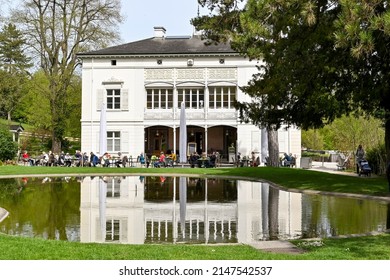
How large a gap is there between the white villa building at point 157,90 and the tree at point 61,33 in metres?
5.22

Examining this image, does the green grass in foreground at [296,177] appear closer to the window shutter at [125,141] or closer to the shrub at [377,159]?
the shrub at [377,159]

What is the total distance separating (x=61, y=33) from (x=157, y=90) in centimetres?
1184

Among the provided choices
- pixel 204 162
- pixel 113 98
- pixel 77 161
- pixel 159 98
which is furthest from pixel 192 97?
pixel 77 161

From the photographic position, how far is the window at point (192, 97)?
46.9m

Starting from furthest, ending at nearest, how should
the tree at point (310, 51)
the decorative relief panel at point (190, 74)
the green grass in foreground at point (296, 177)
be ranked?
the decorative relief panel at point (190, 74) → the green grass in foreground at point (296, 177) → the tree at point (310, 51)

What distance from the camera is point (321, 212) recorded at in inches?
574

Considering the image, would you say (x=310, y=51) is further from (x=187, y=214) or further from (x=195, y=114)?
(x=195, y=114)

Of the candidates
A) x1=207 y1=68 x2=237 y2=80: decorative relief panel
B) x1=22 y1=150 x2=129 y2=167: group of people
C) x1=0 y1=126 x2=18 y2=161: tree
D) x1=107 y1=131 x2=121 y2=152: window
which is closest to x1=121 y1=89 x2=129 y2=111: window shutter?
x1=107 y1=131 x2=121 y2=152: window

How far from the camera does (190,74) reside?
46.6m

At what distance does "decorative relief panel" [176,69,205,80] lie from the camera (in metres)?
46.5

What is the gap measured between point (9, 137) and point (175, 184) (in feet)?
62.7

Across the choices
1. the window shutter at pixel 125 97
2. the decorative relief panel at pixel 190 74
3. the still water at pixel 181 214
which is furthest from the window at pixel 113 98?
the still water at pixel 181 214

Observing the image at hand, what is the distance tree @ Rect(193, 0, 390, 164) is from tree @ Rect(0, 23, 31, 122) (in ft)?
108
